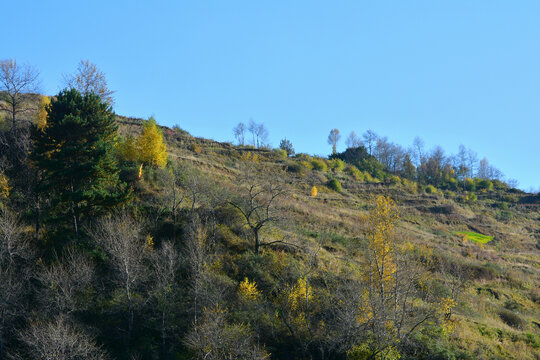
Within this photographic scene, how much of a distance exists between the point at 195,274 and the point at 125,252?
4.79 meters

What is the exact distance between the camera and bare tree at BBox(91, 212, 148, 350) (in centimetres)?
2286

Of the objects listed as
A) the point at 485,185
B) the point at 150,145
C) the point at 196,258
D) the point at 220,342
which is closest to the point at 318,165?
the point at 485,185

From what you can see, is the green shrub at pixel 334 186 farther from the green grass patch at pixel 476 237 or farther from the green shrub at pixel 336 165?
the green grass patch at pixel 476 237

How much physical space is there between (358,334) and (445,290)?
1280 centimetres

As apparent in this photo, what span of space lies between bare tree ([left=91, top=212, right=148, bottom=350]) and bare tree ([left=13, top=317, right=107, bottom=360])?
2.78 metres

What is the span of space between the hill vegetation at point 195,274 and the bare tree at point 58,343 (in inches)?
5.2

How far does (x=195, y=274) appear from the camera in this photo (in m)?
24.1

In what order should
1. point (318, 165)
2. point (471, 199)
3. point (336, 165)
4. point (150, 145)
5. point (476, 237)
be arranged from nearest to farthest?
point (150, 145), point (476, 237), point (471, 199), point (318, 165), point (336, 165)

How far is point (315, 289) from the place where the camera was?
2652cm

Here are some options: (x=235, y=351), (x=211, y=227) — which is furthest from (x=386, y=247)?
(x=211, y=227)

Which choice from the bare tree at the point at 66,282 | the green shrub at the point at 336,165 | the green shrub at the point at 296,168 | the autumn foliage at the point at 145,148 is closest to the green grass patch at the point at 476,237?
the green shrub at the point at 296,168

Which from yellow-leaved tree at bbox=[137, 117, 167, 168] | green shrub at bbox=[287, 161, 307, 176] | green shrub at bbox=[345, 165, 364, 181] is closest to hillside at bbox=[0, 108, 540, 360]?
yellow-leaved tree at bbox=[137, 117, 167, 168]

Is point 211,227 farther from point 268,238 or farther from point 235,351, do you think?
point 235,351

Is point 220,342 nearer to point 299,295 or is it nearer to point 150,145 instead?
point 299,295
